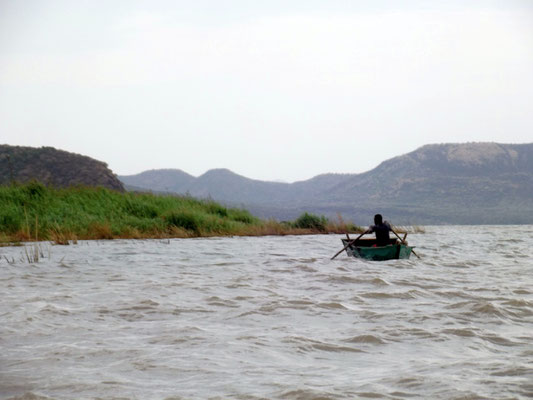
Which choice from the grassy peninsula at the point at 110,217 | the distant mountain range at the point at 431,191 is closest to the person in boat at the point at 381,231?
the grassy peninsula at the point at 110,217

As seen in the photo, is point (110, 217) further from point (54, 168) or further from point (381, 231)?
point (54, 168)

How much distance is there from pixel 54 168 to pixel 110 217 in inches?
1593

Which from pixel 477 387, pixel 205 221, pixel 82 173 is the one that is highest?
pixel 82 173

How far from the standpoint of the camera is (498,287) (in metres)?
10.1

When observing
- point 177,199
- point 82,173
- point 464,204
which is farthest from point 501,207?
point 177,199

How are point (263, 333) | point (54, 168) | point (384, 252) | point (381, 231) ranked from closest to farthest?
point (263, 333)
point (384, 252)
point (381, 231)
point (54, 168)

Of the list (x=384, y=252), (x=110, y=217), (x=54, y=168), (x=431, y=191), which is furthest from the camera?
(x=431, y=191)

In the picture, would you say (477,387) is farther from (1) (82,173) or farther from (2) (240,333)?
(1) (82,173)

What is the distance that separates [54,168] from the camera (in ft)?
202

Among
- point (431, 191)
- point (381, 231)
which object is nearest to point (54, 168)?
point (381, 231)

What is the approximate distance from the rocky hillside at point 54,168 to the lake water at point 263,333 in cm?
4568

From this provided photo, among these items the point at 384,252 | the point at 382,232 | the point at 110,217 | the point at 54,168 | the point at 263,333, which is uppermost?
the point at 54,168

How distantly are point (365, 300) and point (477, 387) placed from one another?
14.9ft

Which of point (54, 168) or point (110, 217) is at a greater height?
point (54, 168)
